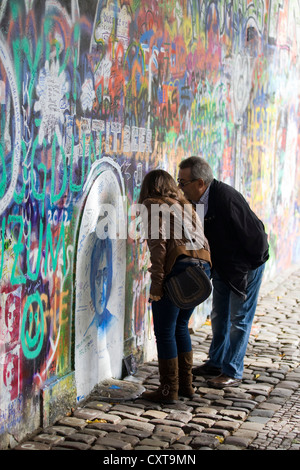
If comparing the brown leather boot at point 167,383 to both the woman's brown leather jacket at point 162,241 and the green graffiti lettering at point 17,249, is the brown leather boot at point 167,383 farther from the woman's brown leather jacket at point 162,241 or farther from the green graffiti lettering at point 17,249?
the green graffiti lettering at point 17,249

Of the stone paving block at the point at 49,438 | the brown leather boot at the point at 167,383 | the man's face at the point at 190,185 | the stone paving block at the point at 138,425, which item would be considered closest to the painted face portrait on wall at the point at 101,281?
the brown leather boot at the point at 167,383

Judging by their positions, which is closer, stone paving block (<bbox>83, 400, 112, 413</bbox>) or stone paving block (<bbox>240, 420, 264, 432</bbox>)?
stone paving block (<bbox>240, 420, 264, 432</bbox>)

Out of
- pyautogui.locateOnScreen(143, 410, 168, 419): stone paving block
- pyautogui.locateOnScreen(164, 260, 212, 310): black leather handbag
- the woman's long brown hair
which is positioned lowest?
→ pyautogui.locateOnScreen(143, 410, 168, 419): stone paving block

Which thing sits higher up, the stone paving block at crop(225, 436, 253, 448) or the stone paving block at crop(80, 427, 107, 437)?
the stone paving block at crop(80, 427, 107, 437)

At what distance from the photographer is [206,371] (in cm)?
669

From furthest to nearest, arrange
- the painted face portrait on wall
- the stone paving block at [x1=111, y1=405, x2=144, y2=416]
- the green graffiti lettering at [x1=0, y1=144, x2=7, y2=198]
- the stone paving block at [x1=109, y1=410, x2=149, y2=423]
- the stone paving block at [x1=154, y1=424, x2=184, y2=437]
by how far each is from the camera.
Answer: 1. the painted face portrait on wall
2. the stone paving block at [x1=111, y1=405, x2=144, y2=416]
3. the stone paving block at [x1=109, y1=410, x2=149, y2=423]
4. the stone paving block at [x1=154, y1=424, x2=184, y2=437]
5. the green graffiti lettering at [x1=0, y1=144, x2=7, y2=198]

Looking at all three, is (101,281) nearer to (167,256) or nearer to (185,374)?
(167,256)

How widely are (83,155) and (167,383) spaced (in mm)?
1884

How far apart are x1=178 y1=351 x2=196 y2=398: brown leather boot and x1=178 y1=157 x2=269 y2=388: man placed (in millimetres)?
412

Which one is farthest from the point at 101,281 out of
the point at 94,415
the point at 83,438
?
the point at 83,438

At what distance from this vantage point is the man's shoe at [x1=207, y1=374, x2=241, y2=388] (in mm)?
6305

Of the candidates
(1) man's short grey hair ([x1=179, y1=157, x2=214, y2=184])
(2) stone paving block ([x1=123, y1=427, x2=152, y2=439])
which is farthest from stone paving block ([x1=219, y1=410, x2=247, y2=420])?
(1) man's short grey hair ([x1=179, y1=157, x2=214, y2=184])

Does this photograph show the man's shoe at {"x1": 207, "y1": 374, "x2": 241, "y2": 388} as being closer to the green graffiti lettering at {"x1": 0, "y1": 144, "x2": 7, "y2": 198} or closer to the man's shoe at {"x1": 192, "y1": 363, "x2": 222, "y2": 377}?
the man's shoe at {"x1": 192, "y1": 363, "x2": 222, "y2": 377}

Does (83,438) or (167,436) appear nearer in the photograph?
(83,438)
